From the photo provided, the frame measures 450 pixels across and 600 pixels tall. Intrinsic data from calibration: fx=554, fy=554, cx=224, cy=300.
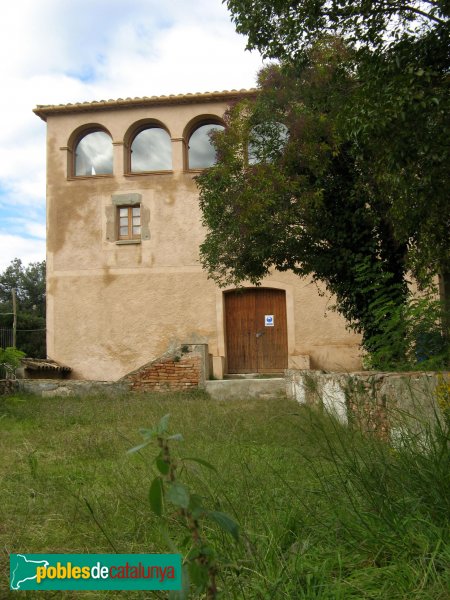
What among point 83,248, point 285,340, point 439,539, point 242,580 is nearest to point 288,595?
point 242,580

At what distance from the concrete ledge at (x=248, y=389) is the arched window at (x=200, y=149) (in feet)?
22.4

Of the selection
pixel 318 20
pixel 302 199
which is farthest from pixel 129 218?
pixel 318 20

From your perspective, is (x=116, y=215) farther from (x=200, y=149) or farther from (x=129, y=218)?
(x=200, y=149)

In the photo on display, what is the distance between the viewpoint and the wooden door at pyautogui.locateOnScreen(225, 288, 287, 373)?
51.5ft

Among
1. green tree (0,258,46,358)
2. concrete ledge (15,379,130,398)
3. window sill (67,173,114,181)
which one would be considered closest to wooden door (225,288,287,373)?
concrete ledge (15,379,130,398)

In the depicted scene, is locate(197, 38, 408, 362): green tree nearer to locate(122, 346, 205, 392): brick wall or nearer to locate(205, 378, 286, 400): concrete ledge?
locate(205, 378, 286, 400): concrete ledge

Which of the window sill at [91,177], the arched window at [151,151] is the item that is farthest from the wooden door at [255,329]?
the window sill at [91,177]

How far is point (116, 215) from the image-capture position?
1650cm

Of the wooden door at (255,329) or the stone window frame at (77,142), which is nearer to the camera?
the wooden door at (255,329)

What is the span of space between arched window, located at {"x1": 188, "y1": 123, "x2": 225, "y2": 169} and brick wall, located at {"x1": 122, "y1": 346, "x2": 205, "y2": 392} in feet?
19.2

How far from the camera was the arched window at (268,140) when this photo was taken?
9500mm

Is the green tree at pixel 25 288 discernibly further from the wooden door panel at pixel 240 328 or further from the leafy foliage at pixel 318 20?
the leafy foliage at pixel 318 20

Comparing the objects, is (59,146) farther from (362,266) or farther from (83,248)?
(362,266)

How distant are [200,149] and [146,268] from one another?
3.95 metres
